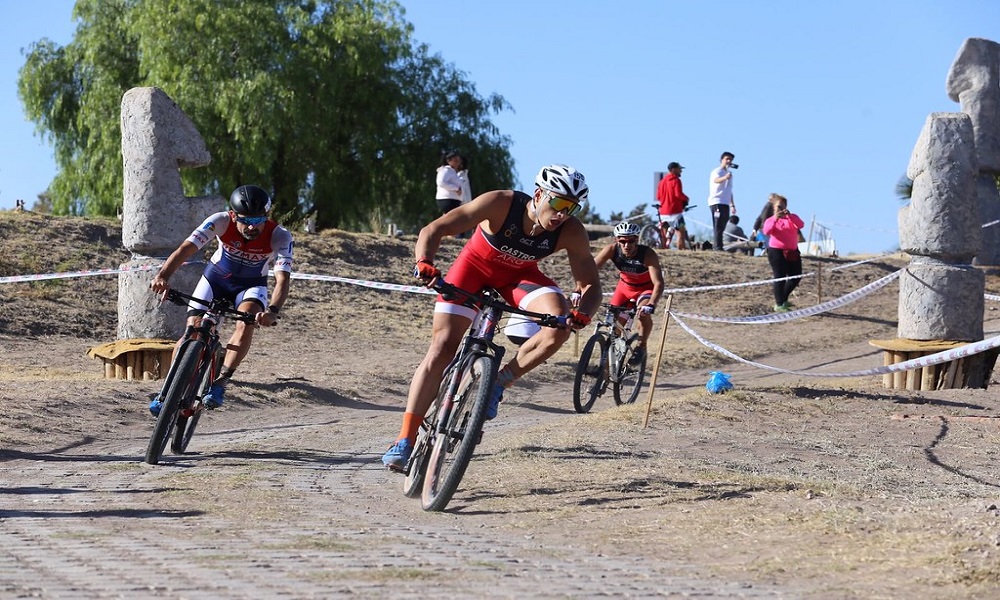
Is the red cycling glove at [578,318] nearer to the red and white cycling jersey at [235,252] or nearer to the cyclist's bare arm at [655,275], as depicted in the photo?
the red and white cycling jersey at [235,252]

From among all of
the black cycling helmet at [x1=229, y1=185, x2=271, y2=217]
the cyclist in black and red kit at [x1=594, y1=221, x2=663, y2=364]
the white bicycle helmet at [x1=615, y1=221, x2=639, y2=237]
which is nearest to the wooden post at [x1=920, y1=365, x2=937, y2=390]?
the cyclist in black and red kit at [x1=594, y1=221, x2=663, y2=364]

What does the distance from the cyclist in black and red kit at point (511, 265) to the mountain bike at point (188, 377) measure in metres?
1.98

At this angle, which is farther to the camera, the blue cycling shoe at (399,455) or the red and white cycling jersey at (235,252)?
the red and white cycling jersey at (235,252)

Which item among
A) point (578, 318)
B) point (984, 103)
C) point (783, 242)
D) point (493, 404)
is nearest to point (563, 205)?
point (578, 318)

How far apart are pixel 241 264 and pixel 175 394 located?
1.30 metres

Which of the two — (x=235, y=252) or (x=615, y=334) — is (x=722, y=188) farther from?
(x=235, y=252)

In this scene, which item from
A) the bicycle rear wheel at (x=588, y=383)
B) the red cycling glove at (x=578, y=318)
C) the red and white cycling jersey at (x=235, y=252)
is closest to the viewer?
the red cycling glove at (x=578, y=318)

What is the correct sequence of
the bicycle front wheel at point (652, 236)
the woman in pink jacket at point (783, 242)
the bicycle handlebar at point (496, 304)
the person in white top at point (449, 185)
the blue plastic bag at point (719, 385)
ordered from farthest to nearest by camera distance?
the bicycle front wheel at point (652, 236), the person in white top at point (449, 185), the woman in pink jacket at point (783, 242), the blue plastic bag at point (719, 385), the bicycle handlebar at point (496, 304)

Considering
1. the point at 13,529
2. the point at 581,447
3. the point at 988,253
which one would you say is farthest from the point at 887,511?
the point at 988,253

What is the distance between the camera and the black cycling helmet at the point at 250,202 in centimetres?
A: 961

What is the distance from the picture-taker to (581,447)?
989 cm

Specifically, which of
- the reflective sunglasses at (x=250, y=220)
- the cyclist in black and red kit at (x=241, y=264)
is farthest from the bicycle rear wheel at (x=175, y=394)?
the reflective sunglasses at (x=250, y=220)

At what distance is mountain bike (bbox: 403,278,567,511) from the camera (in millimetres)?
7262

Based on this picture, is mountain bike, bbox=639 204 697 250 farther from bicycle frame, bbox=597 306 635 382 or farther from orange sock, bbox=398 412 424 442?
orange sock, bbox=398 412 424 442
